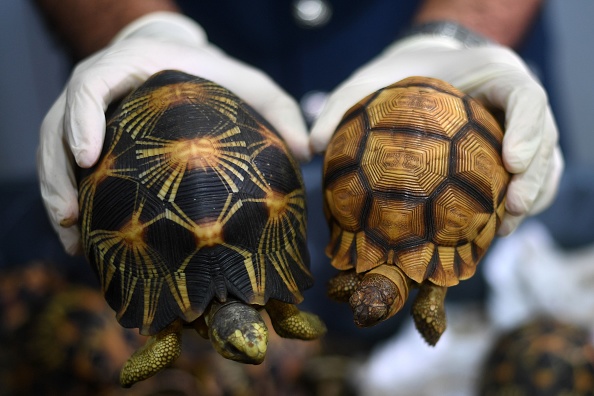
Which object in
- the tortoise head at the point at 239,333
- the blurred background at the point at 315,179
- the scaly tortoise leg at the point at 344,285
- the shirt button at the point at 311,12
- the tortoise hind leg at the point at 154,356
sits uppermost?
the tortoise head at the point at 239,333

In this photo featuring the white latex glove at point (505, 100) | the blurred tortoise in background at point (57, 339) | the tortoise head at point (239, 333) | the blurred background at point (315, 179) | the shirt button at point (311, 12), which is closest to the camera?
the tortoise head at point (239, 333)

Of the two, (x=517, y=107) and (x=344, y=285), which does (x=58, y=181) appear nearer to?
(x=344, y=285)

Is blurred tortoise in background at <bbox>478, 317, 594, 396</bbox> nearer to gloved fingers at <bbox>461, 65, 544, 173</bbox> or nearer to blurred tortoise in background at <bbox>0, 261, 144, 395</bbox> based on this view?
gloved fingers at <bbox>461, 65, 544, 173</bbox>

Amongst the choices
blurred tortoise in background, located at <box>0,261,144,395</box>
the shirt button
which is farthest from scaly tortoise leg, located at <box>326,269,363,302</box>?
the shirt button

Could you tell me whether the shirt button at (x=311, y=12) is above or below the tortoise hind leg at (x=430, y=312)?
below

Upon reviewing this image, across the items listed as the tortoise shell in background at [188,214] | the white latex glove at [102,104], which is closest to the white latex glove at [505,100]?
the white latex glove at [102,104]

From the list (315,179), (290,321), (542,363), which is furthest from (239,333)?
(315,179)

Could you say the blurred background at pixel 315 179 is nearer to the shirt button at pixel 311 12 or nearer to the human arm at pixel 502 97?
the shirt button at pixel 311 12
